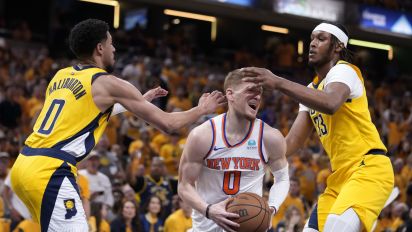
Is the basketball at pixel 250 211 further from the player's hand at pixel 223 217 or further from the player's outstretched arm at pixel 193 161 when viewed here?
the player's outstretched arm at pixel 193 161

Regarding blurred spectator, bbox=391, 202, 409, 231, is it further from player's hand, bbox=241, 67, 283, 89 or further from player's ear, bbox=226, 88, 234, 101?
player's hand, bbox=241, 67, 283, 89

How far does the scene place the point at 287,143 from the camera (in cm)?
746

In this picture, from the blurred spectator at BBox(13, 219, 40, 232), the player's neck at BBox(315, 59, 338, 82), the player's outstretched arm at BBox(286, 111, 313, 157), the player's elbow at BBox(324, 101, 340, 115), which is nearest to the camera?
the player's elbow at BBox(324, 101, 340, 115)

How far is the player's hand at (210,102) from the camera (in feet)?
21.2

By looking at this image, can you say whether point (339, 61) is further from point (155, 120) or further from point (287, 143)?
point (155, 120)

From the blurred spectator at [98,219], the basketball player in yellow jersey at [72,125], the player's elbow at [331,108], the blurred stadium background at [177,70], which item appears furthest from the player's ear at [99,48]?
the blurred spectator at [98,219]

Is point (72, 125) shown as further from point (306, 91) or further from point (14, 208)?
point (14, 208)

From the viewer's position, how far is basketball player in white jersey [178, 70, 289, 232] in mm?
6562

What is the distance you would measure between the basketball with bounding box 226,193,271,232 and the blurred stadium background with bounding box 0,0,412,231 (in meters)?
2.20

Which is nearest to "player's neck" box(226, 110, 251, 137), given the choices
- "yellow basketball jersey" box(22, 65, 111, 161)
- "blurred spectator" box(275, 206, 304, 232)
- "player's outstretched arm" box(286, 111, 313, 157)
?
"player's outstretched arm" box(286, 111, 313, 157)

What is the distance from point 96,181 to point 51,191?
6.62 meters

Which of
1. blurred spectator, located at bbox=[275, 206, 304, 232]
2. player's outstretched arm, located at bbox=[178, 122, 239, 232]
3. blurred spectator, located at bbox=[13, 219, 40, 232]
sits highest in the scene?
player's outstretched arm, located at bbox=[178, 122, 239, 232]

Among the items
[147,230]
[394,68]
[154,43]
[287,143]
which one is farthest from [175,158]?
[394,68]

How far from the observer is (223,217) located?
19.9 ft
